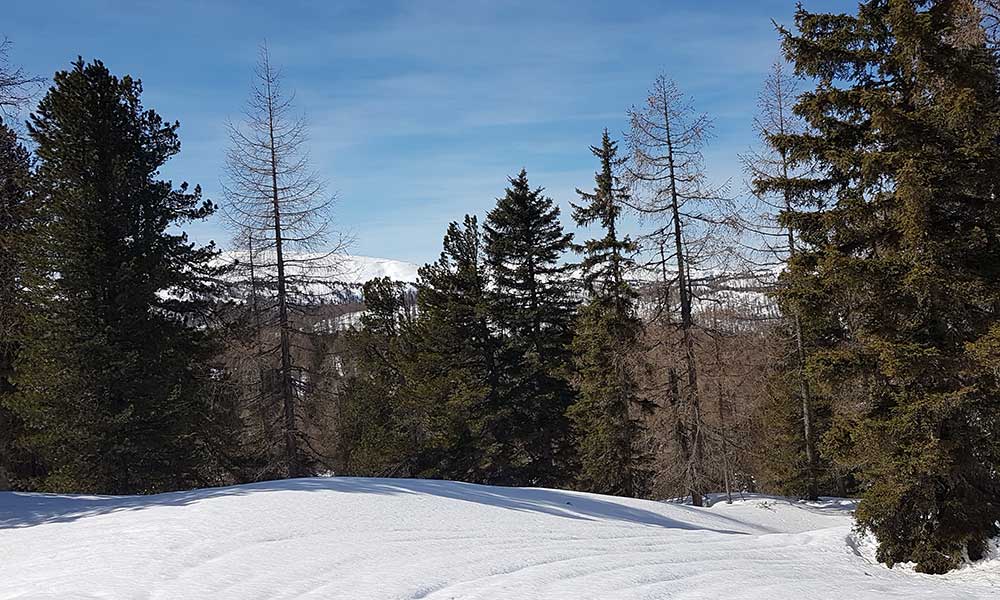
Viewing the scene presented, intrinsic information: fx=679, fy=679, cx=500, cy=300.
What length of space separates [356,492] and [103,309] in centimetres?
898

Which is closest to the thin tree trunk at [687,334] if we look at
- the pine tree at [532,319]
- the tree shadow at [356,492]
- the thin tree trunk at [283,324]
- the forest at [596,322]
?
the forest at [596,322]

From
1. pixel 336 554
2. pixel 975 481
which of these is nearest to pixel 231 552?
pixel 336 554

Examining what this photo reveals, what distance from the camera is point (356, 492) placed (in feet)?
30.9

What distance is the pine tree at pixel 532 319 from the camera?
24.1 metres

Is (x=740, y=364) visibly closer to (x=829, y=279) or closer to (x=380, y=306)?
(x=829, y=279)

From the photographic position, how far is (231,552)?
6242mm

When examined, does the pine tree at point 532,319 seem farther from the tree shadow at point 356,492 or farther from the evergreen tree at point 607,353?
the tree shadow at point 356,492

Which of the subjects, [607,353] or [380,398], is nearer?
[607,353]

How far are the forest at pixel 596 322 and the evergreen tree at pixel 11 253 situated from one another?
12cm

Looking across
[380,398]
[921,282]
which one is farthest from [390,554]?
[380,398]

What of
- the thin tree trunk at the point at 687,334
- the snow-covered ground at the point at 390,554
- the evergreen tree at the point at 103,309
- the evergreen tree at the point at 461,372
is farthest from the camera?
the evergreen tree at the point at 461,372

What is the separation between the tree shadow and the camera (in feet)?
28.8

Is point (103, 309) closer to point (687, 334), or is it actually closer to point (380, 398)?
point (687, 334)

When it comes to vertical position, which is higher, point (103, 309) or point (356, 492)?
point (103, 309)
